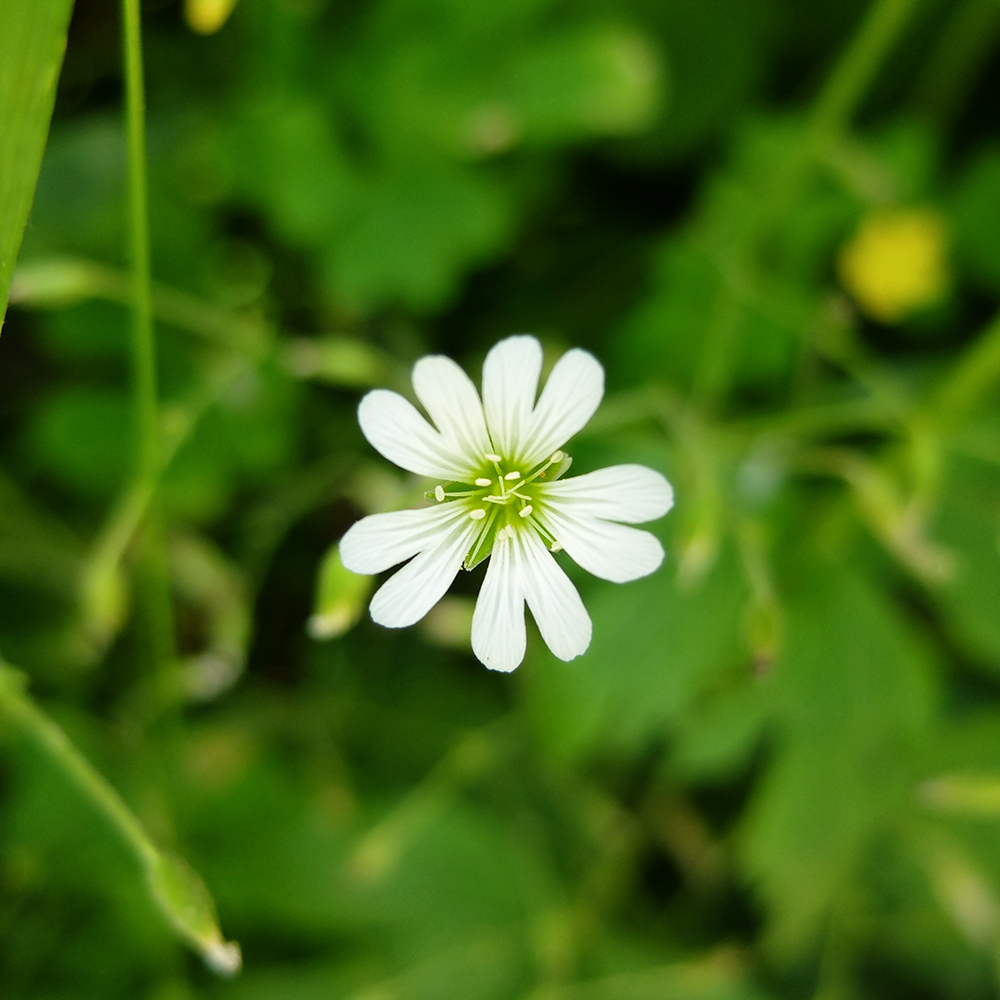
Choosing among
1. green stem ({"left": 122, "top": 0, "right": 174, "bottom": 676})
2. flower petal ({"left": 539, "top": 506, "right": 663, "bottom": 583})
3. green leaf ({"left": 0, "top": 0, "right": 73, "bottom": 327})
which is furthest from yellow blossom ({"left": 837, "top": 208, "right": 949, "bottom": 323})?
green leaf ({"left": 0, "top": 0, "right": 73, "bottom": 327})

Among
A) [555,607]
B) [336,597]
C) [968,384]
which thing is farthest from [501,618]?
[968,384]

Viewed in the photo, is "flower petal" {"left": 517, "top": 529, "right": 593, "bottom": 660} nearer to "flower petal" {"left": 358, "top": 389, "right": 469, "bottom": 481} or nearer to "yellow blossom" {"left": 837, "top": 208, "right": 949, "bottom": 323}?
"flower petal" {"left": 358, "top": 389, "right": 469, "bottom": 481}

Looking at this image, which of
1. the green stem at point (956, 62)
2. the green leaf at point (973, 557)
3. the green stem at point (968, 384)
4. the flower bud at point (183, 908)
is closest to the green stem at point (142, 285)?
the flower bud at point (183, 908)

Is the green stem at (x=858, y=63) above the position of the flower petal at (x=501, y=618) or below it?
above

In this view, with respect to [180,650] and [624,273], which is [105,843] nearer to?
[180,650]

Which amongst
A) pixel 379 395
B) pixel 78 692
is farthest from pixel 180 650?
pixel 379 395

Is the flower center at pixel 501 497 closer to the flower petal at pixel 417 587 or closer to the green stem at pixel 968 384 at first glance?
the flower petal at pixel 417 587
